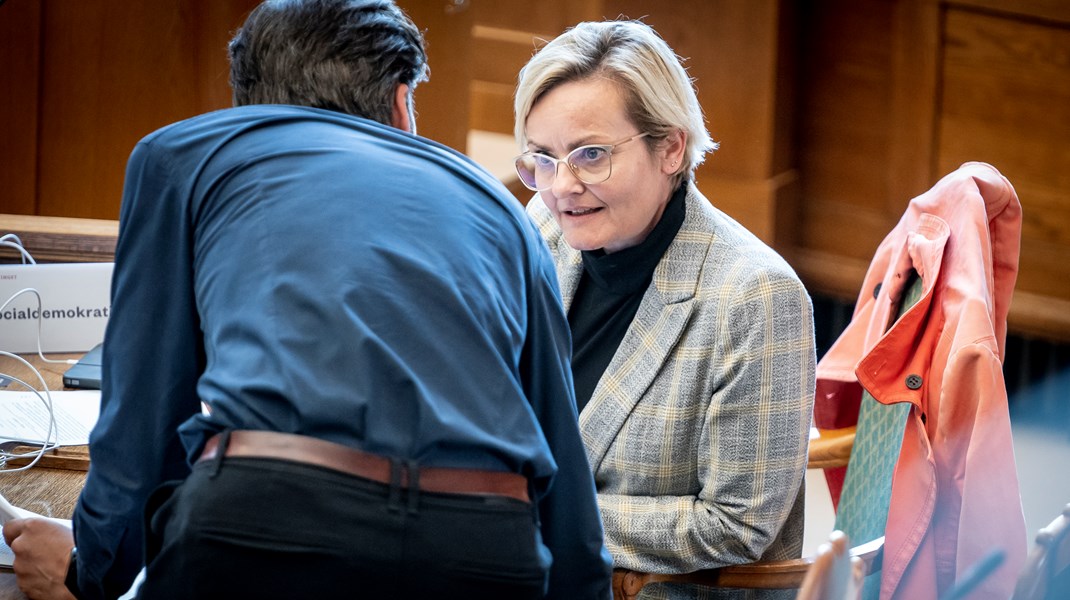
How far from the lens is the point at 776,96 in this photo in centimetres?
408

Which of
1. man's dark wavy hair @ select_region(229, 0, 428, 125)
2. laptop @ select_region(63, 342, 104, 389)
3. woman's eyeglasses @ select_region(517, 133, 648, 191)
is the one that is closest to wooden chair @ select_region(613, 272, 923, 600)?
woman's eyeglasses @ select_region(517, 133, 648, 191)

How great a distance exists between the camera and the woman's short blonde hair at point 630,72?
181 centimetres

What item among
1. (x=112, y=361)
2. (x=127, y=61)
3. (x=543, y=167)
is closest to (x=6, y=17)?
(x=127, y=61)

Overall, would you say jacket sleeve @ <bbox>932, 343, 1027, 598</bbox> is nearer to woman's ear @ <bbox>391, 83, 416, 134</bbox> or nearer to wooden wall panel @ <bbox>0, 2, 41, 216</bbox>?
woman's ear @ <bbox>391, 83, 416, 134</bbox>

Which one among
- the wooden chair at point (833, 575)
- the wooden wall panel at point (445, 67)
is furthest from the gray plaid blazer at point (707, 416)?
the wooden wall panel at point (445, 67)

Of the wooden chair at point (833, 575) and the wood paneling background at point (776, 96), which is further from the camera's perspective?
the wood paneling background at point (776, 96)

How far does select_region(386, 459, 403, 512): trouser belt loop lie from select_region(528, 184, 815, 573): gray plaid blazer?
64 centimetres

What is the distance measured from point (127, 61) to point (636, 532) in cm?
254

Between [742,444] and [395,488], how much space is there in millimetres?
682

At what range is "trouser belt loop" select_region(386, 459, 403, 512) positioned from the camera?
116cm

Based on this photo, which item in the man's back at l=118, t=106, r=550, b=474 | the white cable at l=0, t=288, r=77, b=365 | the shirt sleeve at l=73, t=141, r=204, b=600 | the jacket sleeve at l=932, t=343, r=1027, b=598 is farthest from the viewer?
the white cable at l=0, t=288, r=77, b=365

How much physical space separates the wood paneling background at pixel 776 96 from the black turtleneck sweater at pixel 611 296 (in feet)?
5.77

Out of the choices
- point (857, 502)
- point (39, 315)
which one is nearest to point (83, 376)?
point (39, 315)

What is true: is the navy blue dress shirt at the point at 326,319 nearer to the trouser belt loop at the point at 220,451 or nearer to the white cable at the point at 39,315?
the trouser belt loop at the point at 220,451
